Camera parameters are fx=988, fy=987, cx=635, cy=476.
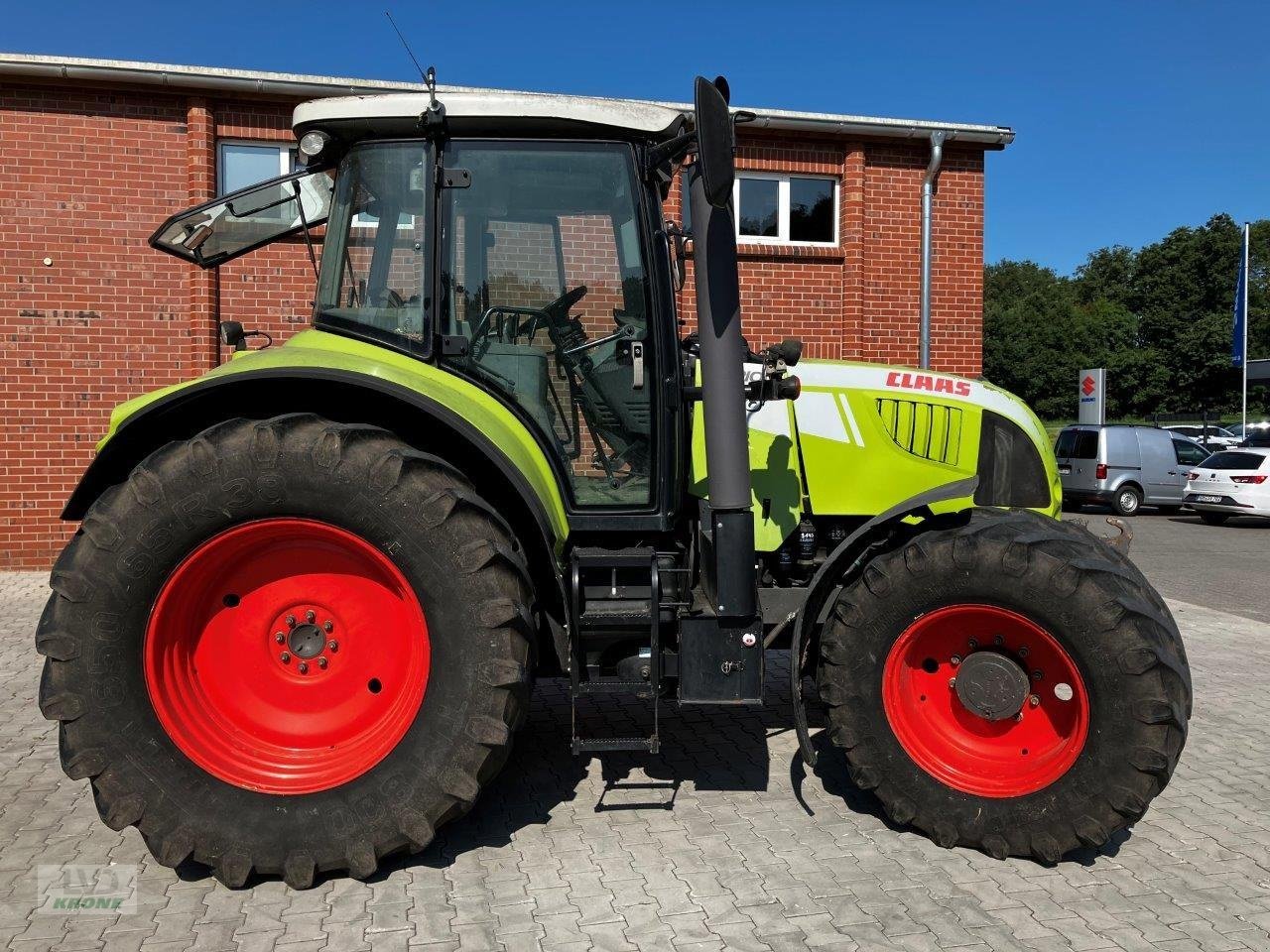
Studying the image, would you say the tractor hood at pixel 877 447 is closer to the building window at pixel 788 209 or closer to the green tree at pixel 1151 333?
the building window at pixel 788 209

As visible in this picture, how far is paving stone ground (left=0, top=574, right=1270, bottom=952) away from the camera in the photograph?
115 inches

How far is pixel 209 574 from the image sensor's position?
3.31 metres

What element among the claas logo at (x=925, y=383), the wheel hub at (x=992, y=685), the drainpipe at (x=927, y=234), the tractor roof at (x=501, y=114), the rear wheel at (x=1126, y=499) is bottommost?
the rear wheel at (x=1126, y=499)

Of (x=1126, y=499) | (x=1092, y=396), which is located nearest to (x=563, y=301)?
(x=1126, y=499)

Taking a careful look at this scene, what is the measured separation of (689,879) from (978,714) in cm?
118

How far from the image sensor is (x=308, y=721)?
3436mm

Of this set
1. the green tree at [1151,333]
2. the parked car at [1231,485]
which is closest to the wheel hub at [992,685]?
the parked car at [1231,485]

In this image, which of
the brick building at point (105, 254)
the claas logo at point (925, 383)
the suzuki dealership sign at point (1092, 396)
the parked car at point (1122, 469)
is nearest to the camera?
the claas logo at point (925, 383)

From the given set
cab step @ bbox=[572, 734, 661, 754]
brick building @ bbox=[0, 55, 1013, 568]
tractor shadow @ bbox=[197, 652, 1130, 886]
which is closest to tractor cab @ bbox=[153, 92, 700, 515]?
cab step @ bbox=[572, 734, 661, 754]

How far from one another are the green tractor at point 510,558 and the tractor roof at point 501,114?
13mm

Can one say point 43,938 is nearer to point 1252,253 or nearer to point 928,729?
point 928,729

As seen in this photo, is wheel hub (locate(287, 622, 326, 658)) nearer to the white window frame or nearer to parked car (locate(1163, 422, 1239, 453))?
the white window frame

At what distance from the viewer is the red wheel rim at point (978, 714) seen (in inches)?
135

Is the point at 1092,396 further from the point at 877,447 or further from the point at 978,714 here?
the point at 978,714
